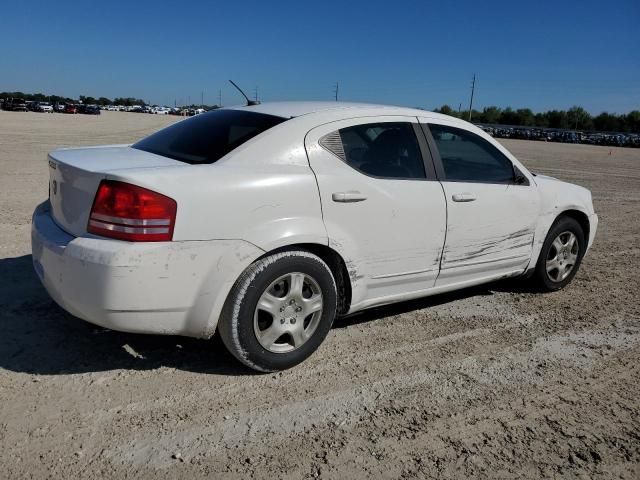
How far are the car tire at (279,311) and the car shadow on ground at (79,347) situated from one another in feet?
0.82

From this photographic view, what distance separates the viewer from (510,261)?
4.57m

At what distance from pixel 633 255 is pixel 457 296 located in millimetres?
3112

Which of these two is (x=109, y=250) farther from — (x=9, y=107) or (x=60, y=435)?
(x=9, y=107)

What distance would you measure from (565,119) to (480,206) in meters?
133

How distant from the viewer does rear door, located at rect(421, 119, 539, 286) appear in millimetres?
4043

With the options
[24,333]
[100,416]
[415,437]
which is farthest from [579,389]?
[24,333]

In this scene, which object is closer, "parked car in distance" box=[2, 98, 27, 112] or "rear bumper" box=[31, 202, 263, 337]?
"rear bumper" box=[31, 202, 263, 337]

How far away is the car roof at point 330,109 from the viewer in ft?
12.0

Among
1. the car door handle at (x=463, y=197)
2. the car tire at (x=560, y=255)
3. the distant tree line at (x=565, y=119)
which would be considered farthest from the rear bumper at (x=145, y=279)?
the distant tree line at (x=565, y=119)

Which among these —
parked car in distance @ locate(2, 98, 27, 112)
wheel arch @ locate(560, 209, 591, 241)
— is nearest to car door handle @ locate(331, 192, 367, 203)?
wheel arch @ locate(560, 209, 591, 241)

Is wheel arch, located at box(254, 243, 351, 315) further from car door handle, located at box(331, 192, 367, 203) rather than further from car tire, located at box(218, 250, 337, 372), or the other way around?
car door handle, located at box(331, 192, 367, 203)

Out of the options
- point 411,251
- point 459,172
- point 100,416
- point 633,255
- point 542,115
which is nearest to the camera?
point 100,416

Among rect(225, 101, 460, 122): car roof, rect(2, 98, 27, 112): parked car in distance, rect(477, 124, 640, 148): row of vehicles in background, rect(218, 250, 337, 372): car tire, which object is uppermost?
rect(477, 124, 640, 148): row of vehicles in background

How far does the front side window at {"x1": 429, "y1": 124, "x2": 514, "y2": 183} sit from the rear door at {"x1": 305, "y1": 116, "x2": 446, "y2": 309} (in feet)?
0.73
